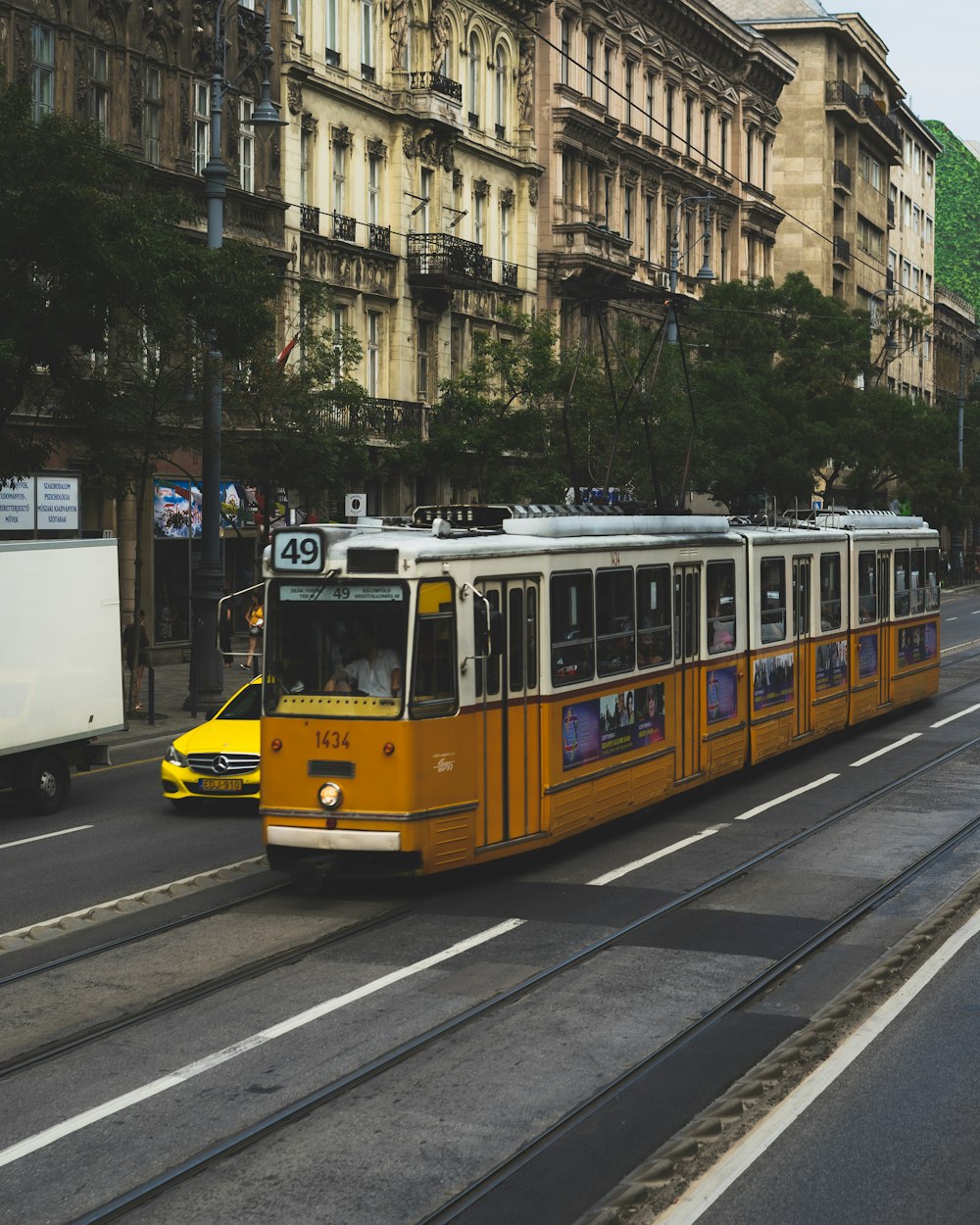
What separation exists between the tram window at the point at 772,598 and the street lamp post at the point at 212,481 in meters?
9.68

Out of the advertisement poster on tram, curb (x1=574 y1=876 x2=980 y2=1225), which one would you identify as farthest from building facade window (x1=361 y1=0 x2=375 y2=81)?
curb (x1=574 y1=876 x2=980 y2=1225)

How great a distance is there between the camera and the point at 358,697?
13.5m

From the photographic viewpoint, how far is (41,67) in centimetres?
3316

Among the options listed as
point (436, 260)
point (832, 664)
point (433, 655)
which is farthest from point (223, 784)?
point (436, 260)

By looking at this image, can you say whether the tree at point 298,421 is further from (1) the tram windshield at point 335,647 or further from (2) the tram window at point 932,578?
(1) the tram windshield at point 335,647

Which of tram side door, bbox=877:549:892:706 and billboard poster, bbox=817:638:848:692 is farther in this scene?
tram side door, bbox=877:549:892:706

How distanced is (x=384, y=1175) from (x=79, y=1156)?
1.34 m

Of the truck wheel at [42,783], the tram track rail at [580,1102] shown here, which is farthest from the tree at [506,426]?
the tram track rail at [580,1102]

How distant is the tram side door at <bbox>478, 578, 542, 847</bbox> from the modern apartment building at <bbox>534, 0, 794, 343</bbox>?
1210 inches

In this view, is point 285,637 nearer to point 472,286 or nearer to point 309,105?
point 309,105

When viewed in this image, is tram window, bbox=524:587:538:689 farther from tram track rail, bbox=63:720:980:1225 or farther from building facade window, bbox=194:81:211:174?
building facade window, bbox=194:81:211:174

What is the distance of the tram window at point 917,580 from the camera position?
27.6 m

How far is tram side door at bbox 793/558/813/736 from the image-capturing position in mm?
21984

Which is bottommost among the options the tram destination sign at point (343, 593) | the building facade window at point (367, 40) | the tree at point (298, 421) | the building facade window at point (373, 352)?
the tram destination sign at point (343, 593)
